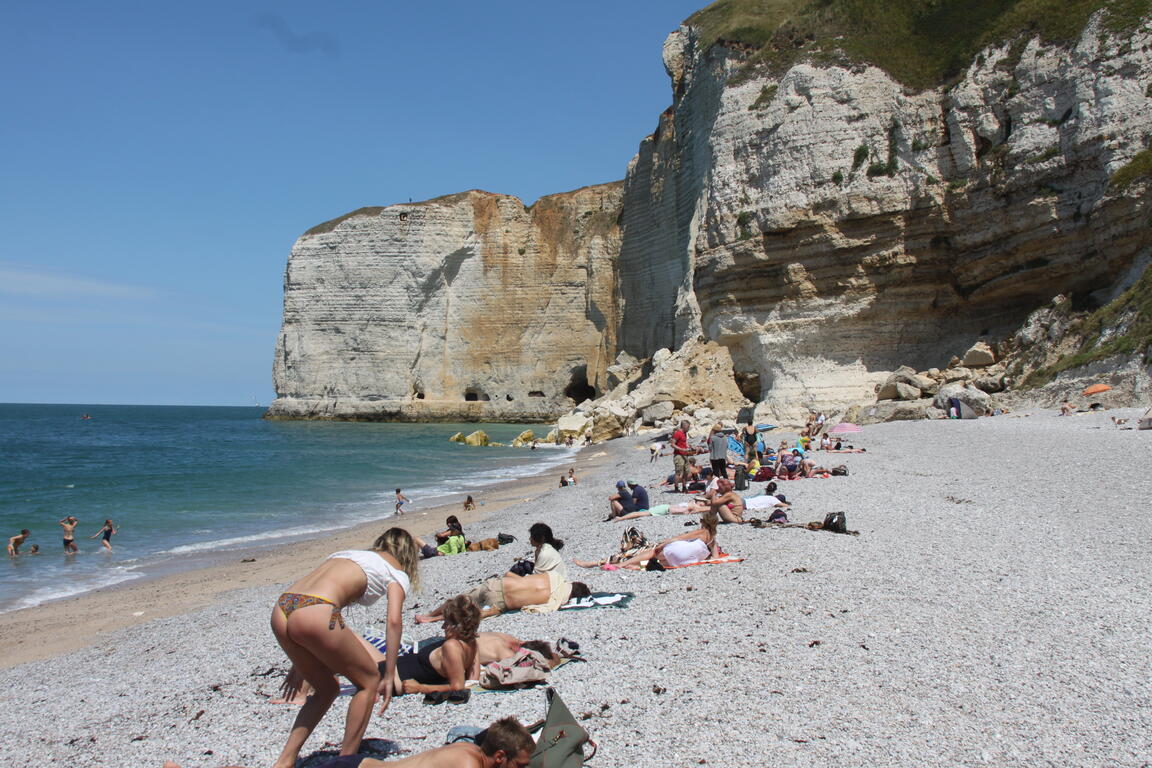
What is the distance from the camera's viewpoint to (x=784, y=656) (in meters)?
4.52

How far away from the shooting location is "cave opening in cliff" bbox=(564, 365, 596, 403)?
5162cm

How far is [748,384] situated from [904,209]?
7.91m

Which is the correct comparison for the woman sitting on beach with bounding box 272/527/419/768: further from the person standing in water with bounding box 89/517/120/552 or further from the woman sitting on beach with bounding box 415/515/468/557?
the person standing in water with bounding box 89/517/120/552

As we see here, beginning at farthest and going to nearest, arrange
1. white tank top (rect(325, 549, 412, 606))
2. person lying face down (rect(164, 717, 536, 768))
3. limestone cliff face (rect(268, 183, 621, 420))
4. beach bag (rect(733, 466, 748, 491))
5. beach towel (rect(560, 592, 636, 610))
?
limestone cliff face (rect(268, 183, 621, 420)), beach bag (rect(733, 466, 748, 491)), beach towel (rect(560, 592, 636, 610)), white tank top (rect(325, 549, 412, 606)), person lying face down (rect(164, 717, 536, 768))

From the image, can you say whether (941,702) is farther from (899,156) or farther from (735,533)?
(899,156)

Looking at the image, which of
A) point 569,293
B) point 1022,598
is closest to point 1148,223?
point 1022,598

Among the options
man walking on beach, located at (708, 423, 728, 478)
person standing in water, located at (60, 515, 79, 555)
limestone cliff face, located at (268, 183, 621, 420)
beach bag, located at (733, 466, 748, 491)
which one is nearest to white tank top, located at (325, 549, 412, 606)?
beach bag, located at (733, 466, 748, 491)

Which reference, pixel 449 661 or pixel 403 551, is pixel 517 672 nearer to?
pixel 449 661

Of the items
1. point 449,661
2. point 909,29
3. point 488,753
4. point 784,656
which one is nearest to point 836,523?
point 784,656

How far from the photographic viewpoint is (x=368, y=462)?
88.5 ft

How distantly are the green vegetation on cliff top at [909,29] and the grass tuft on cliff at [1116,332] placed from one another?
→ 793cm

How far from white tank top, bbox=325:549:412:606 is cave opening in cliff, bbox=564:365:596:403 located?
47.2 m

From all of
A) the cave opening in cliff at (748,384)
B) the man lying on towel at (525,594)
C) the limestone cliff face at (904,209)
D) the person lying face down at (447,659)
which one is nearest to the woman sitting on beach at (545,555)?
the man lying on towel at (525,594)

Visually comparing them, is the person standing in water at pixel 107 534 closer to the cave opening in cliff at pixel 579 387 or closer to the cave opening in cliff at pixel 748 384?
the cave opening in cliff at pixel 748 384
